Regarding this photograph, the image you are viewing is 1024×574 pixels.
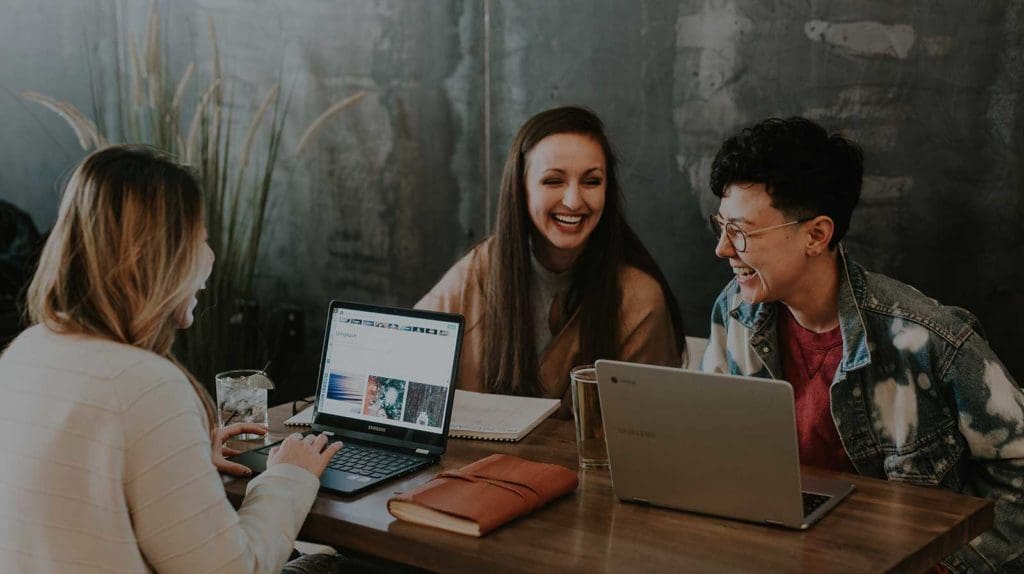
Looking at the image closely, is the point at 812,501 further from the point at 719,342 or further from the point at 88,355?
the point at 88,355

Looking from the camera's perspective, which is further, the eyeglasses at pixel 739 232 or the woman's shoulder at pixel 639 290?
the woman's shoulder at pixel 639 290

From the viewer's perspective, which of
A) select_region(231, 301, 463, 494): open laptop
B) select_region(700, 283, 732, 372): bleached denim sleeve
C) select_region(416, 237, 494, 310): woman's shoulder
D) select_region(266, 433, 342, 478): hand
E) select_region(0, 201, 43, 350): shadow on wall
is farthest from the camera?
select_region(0, 201, 43, 350): shadow on wall

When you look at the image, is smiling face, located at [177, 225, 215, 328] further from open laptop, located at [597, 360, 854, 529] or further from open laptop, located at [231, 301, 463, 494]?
open laptop, located at [597, 360, 854, 529]

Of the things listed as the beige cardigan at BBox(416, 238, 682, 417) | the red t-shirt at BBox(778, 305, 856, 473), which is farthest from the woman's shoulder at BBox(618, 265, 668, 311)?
the red t-shirt at BBox(778, 305, 856, 473)

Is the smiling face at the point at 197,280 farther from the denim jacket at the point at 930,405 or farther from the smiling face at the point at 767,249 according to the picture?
the denim jacket at the point at 930,405

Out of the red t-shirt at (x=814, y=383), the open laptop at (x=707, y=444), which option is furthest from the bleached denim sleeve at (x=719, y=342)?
the open laptop at (x=707, y=444)

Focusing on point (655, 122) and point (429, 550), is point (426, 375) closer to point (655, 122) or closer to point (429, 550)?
point (429, 550)

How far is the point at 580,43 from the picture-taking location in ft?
10.8

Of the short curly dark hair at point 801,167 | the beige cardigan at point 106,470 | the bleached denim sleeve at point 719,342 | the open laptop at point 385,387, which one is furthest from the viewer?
the bleached denim sleeve at point 719,342

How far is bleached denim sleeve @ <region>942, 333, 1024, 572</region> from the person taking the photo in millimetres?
1868

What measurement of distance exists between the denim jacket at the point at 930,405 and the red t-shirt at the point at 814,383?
6 centimetres

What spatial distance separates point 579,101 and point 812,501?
185cm

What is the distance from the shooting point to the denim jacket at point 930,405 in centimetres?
188

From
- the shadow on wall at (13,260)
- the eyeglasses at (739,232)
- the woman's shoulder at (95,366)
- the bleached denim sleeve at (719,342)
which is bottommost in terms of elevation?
the shadow on wall at (13,260)
